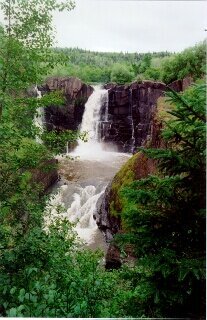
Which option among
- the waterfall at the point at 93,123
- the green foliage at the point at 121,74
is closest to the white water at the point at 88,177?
the waterfall at the point at 93,123

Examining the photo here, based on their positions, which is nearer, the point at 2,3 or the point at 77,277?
the point at 77,277

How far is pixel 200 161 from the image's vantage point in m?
2.65

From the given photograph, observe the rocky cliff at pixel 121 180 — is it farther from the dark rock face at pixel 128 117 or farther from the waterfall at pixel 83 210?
the dark rock face at pixel 128 117

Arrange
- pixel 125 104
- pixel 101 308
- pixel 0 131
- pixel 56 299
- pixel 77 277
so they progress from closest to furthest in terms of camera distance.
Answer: pixel 56 299 → pixel 101 308 → pixel 77 277 → pixel 0 131 → pixel 125 104

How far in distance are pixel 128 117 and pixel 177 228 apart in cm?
1903

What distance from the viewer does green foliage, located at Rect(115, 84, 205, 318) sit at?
2547 millimetres

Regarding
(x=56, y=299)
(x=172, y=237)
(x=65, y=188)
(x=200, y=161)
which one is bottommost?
(x=65, y=188)

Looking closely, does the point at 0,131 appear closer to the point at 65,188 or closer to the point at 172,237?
the point at 172,237

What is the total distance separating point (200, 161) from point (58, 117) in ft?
63.5

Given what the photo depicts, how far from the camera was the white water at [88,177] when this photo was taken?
38.9 feet

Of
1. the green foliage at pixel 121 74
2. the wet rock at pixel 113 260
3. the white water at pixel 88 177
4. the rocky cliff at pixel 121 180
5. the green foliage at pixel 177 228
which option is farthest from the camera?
the green foliage at pixel 121 74

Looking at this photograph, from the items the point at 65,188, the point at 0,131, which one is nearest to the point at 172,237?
the point at 0,131

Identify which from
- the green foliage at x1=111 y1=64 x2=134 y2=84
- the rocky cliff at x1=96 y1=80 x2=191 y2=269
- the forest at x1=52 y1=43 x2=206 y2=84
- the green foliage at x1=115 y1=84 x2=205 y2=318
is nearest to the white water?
the rocky cliff at x1=96 y1=80 x2=191 y2=269

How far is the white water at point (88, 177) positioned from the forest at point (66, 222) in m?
1.26
